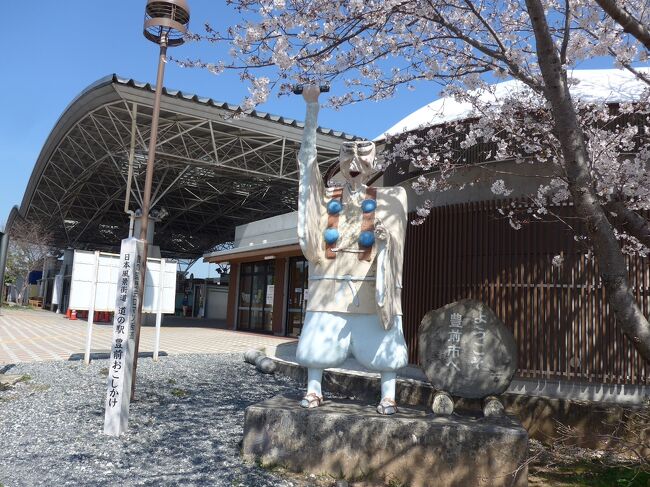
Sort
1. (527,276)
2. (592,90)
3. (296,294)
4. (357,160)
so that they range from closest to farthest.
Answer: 1. (357,160)
2. (527,276)
3. (592,90)
4. (296,294)

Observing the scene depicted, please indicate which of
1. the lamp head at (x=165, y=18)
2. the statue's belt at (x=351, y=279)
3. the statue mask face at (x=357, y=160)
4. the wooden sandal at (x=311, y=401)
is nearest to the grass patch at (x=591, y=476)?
the wooden sandal at (x=311, y=401)

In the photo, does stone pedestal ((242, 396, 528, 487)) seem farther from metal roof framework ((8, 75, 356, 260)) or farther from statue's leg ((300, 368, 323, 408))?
metal roof framework ((8, 75, 356, 260))

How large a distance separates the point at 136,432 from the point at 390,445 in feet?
7.78

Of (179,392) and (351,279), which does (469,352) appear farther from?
(179,392)

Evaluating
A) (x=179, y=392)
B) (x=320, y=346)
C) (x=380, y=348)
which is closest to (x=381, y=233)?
(x=380, y=348)

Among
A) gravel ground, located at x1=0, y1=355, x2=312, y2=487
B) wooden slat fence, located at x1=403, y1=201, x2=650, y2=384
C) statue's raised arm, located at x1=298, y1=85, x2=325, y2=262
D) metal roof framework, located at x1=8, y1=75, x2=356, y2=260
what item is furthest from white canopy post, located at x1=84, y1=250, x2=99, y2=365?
statue's raised arm, located at x1=298, y1=85, x2=325, y2=262

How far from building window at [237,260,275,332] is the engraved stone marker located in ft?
41.8

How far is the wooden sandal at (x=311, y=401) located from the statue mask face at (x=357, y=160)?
6.01 feet

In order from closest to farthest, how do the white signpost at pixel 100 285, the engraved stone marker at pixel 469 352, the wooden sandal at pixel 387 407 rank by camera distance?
the wooden sandal at pixel 387 407
the engraved stone marker at pixel 469 352
the white signpost at pixel 100 285

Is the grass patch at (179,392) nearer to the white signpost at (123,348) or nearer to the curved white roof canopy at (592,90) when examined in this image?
the white signpost at (123,348)

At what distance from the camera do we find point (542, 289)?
6.27 metres

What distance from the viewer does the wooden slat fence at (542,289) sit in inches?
234

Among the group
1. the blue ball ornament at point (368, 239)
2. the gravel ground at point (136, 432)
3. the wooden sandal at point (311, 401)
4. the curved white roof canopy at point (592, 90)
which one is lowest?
the gravel ground at point (136, 432)

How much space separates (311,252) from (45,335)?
44.3ft
